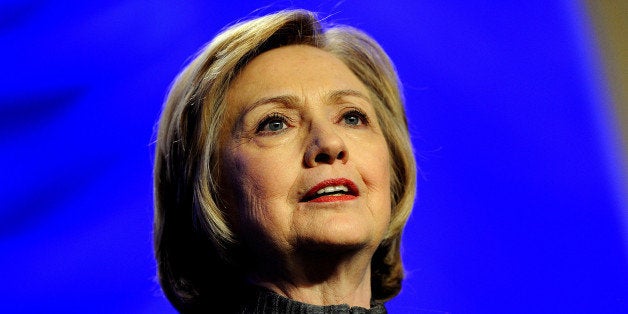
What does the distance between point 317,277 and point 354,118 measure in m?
0.32

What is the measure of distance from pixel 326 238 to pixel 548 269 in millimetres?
789

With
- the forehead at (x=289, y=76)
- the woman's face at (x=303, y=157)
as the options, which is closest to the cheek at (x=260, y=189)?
the woman's face at (x=303, y=157)

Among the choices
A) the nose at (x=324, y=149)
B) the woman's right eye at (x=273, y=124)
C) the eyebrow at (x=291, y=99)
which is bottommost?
the nose at (x=324, y=149)

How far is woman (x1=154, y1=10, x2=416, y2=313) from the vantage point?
1.44m

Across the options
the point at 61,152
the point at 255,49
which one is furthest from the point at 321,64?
the point at 61,152

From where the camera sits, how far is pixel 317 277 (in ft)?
4.91

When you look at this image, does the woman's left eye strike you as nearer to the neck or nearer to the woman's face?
the woman's face

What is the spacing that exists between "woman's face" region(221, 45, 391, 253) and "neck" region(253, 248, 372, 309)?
4 cm

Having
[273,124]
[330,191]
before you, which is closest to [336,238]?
[330,191]

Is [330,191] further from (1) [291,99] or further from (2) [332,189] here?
(1) [291,99]

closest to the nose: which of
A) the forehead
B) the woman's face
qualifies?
the woman's face

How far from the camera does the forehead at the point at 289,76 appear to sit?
1.56 metres

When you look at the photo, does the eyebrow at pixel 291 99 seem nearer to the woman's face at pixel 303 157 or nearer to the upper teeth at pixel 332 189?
the woman's face at pixel 303 157

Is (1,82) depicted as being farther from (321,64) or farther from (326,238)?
(326,238)
